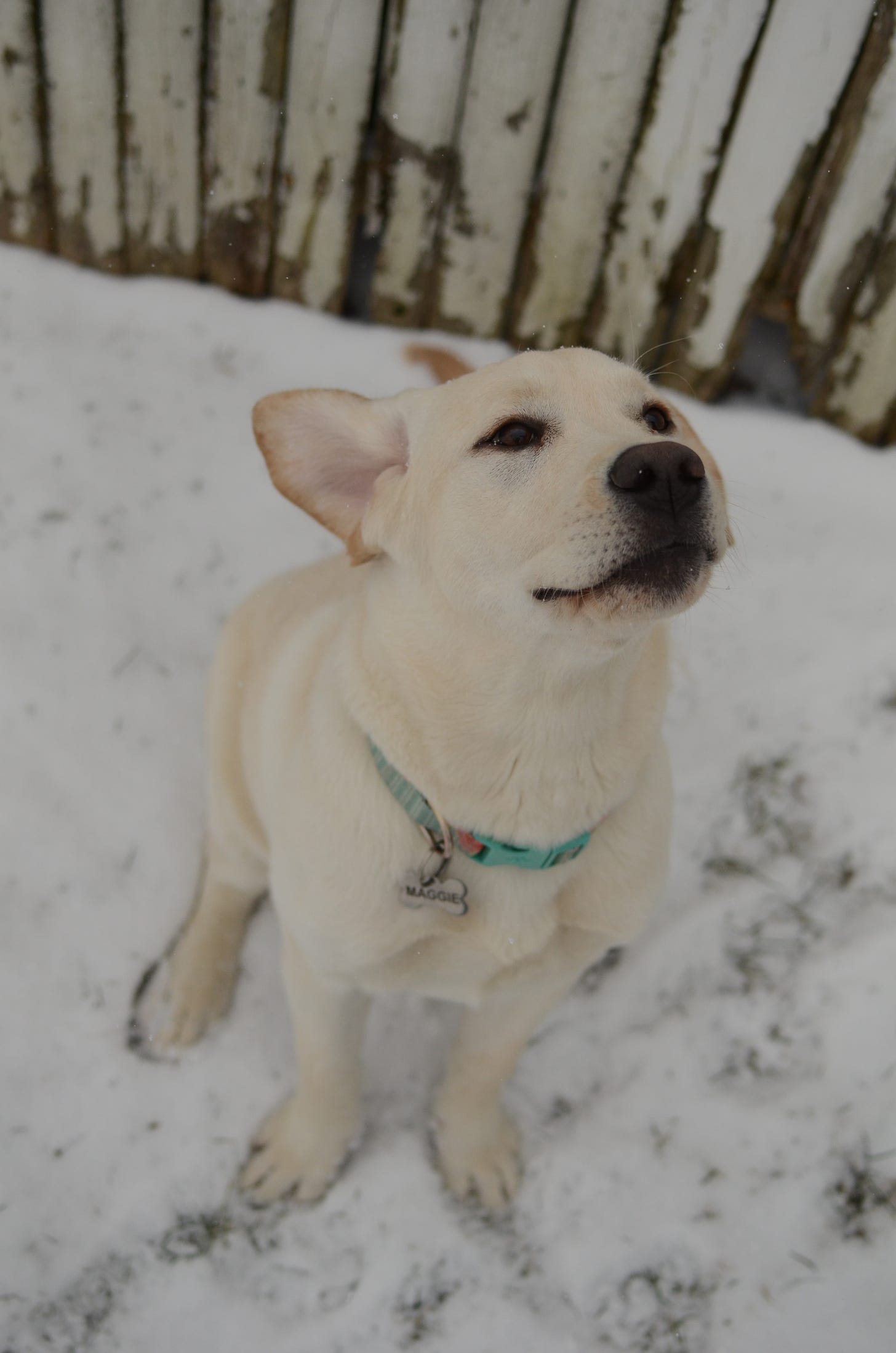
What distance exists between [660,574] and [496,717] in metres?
0.40

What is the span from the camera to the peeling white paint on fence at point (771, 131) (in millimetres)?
2910

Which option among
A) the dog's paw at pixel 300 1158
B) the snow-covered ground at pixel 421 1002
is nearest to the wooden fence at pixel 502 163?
the snow-covered ground at pixel 421 1002

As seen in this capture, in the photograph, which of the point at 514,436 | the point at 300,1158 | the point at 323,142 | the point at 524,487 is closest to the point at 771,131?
the point at 323,142

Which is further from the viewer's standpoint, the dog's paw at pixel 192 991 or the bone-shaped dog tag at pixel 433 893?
the dog's paw at pixel 192 991

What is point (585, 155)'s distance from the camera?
127 inches

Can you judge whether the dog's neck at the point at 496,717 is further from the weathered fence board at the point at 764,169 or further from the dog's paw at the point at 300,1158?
the weathered fence board at the point at 764,169

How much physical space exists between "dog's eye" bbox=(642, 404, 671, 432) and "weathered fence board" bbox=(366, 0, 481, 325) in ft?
6.28

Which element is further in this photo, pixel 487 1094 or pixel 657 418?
pixel 487 1094

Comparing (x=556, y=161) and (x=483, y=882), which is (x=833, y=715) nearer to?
(x=483, y=882)

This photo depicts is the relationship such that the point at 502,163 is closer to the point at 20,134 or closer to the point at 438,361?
the point at 438,361

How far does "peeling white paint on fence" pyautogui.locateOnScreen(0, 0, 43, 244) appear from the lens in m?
3.18

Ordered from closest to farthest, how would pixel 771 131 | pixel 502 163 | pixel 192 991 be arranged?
1. pixel 192 991
2. pixel 771 131
3. pixel 502 163

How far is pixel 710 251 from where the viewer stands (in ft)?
10.9

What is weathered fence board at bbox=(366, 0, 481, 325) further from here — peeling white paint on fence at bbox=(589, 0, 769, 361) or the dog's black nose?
the dog's black nose
